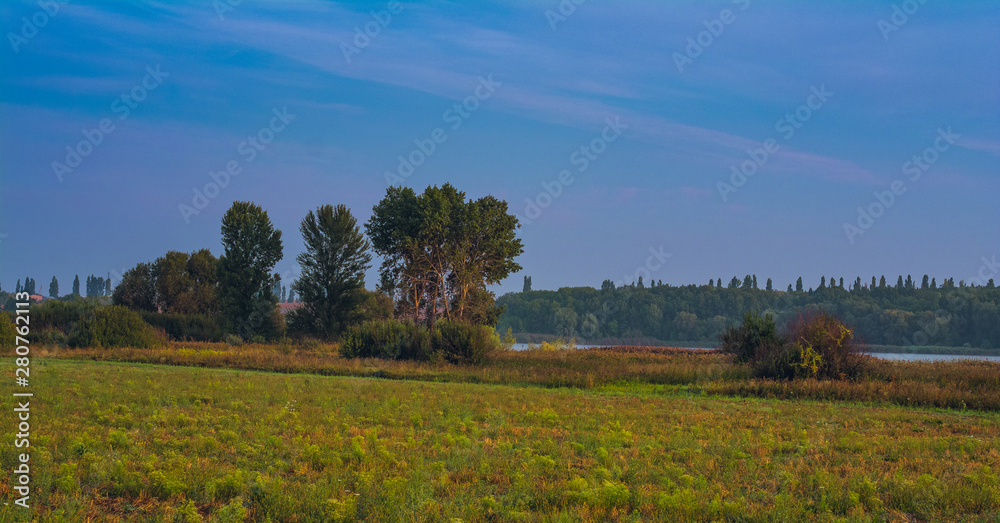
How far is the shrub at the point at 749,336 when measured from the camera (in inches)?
1261

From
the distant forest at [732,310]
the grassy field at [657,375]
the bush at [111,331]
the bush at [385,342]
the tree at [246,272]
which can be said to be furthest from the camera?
the distant forest at [732,310]

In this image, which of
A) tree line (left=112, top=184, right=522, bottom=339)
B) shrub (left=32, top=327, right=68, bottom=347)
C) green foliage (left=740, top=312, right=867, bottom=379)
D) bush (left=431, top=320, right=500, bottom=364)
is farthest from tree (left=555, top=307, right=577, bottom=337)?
green foliage (left=740, top=312, right=867, bottom=379)

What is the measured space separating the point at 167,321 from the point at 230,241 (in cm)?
810

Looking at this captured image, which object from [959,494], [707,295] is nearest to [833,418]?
[959,494]

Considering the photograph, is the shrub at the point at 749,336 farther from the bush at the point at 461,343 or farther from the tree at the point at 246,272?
the tree at the point at 246,272

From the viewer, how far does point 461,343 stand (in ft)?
113

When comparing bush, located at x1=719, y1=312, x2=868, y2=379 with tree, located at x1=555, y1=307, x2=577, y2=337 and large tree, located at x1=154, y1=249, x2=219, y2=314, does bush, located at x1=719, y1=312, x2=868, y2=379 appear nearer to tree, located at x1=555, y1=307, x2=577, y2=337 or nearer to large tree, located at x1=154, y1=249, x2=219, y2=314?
large tree, located at x1=154, y1=249, x2=219, y2=314

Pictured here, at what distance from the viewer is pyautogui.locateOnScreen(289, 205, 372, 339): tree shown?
183ft

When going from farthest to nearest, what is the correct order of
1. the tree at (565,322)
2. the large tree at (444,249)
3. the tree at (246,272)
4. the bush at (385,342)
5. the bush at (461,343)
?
1. the tree at (565,322)
2. the tree at (246,272)
3. the large tree at (444,249)
4. the bush at (385,342)
5. the bush at (461,343)

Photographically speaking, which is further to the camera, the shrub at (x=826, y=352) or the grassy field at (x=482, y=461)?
the shrub at (x=826, y=352)

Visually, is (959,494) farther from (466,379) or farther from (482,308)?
(482,308)

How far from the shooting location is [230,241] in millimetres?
57938

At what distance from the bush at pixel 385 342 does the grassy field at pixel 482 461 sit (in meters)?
19.8

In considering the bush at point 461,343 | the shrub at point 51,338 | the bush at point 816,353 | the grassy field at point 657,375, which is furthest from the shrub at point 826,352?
the shrub at point 51,338
